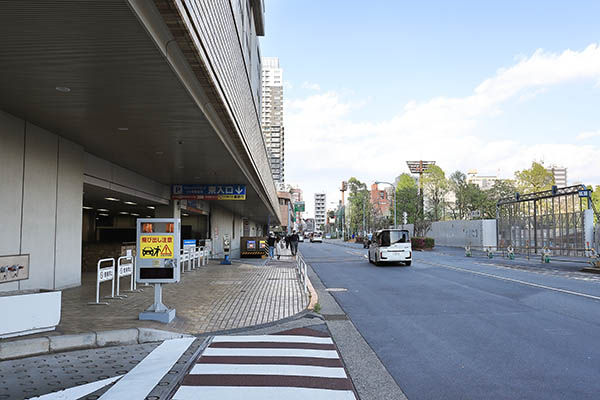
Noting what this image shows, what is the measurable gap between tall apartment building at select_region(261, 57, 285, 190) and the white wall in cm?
10164

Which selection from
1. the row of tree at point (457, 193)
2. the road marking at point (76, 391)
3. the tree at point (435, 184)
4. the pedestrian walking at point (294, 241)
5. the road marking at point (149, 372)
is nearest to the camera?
the road marking at point (76, 391)

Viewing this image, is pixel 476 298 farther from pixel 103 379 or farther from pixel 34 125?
pixel 34 125

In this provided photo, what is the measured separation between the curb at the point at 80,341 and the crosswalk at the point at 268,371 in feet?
3.56

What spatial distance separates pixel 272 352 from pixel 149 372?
1.80 metres

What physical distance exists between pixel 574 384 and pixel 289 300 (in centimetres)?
690

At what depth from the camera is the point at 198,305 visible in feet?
33.3

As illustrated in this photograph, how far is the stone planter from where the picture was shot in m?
6.49

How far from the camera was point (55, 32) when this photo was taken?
5102 millimetres

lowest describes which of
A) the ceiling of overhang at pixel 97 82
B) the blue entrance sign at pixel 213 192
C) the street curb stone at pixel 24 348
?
the street curb stone at pixel 24 348

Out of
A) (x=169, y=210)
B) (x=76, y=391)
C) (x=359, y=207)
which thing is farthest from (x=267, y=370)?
(x=359, y=207)

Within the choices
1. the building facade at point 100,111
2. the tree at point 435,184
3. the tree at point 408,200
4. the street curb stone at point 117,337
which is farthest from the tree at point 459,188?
the street curb stone at point 117,337

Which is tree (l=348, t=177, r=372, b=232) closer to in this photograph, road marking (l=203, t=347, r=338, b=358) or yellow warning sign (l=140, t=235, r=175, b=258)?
yellow warning sign (l=140, t=235, r=175, b=258)

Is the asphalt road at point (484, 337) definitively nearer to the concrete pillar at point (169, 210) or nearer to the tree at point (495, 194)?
the concrete pillar at point (169, 210)

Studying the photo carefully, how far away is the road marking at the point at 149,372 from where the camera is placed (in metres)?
4.80
